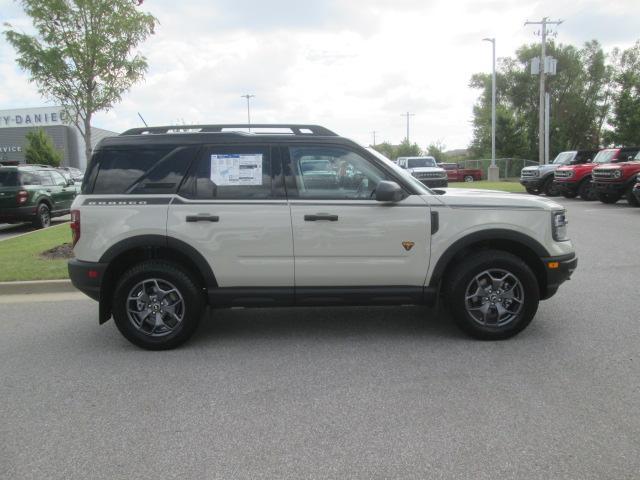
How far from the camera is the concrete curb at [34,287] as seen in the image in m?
6.87

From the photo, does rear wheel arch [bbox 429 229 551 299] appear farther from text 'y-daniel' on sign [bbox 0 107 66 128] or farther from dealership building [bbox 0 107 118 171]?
text 'y-daniel' on sign [bbox 0 107 66 128]

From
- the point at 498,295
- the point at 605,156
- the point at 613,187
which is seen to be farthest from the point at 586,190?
the point at 498,295

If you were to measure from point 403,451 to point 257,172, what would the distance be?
8.71ft

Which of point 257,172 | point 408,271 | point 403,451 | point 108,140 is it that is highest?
point 108,140

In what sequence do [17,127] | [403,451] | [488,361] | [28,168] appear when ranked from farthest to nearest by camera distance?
[17,127] < [28,168] < [488,361] < [403,451]

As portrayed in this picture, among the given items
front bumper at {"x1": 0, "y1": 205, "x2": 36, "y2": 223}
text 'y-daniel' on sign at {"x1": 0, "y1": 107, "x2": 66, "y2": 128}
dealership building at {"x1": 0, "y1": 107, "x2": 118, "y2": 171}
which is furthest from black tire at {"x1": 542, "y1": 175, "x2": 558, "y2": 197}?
text 'y-daniel' on sign at {"x1": 0, "y1": 107, "x2": 66, "y2": 128}

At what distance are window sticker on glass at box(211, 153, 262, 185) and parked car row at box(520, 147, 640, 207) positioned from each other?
14.0 meters

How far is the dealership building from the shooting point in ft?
170

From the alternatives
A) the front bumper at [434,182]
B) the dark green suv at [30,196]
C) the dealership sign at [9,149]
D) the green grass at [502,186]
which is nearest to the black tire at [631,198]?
the green grass at [502,186]

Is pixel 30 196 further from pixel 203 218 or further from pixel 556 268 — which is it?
pixel 556 268

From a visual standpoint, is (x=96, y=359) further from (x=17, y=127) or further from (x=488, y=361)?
(x=17, y=127)

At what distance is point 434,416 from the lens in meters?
3.33

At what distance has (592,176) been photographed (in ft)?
59.8

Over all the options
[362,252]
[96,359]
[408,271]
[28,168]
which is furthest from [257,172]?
[28,168]
